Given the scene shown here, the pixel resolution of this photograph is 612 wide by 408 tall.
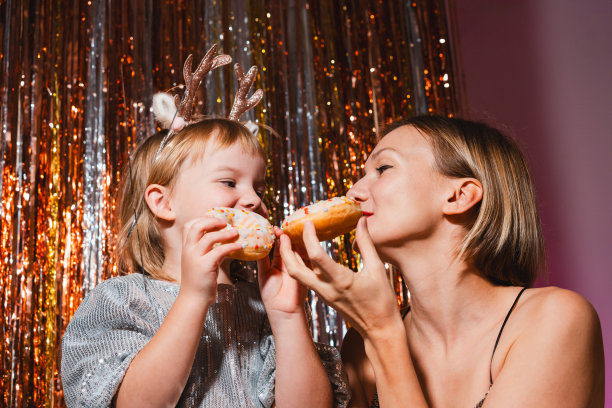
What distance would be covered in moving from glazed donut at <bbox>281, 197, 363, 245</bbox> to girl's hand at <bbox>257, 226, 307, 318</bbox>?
0.03m

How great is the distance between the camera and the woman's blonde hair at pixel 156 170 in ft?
4.21

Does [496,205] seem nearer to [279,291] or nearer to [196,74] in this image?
[279,291]

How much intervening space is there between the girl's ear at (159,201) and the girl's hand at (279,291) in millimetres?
245

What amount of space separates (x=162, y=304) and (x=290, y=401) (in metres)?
0.29

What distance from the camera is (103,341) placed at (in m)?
1.04

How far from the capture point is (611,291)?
6.20ft

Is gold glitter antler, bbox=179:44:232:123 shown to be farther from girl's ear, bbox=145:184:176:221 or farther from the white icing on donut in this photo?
the white icing on donut

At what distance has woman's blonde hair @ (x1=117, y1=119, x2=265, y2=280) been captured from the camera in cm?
128

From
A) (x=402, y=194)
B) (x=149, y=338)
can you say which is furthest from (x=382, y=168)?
(x=149, y=338)

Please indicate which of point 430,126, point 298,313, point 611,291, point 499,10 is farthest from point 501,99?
point 298,313

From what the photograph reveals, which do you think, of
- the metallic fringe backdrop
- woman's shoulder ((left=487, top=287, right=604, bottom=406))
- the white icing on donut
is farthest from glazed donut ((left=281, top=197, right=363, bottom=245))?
the metallic fringe backdrop

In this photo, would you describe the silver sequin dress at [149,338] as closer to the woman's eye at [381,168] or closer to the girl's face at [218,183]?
the girl's face at [218,183]

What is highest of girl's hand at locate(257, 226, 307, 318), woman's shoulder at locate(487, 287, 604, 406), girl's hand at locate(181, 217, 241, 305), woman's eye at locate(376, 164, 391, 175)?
woman's eye at locate(376, 164, 391, 175)

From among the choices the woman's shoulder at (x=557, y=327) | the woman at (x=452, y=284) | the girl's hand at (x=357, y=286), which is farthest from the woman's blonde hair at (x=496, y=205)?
the girl's hand at (x=357, y=286)
